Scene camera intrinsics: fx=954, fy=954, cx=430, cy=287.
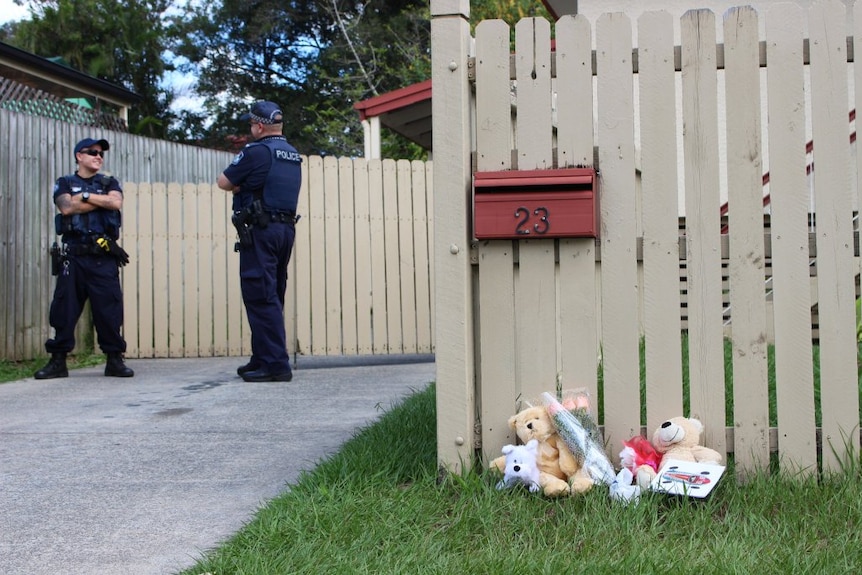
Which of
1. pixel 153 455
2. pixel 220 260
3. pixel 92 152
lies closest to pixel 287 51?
pixel 220 260

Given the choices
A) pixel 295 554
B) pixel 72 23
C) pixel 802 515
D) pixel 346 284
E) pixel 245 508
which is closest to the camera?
pixel 295 554

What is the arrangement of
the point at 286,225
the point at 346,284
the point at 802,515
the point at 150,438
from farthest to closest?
1. the point at 346,284
2. the point at 286,225
3. the point at 150,438
4. the point at 802,515

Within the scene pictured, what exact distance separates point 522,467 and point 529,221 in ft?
2.87

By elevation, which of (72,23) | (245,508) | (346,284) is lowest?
→ (245,508)

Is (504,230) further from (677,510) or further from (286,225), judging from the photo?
(286,225)

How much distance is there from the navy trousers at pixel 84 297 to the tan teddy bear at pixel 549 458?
473 centimetres

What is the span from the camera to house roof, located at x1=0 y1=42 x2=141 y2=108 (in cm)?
1953

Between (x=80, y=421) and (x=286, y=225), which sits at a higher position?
(x=286, y=225)

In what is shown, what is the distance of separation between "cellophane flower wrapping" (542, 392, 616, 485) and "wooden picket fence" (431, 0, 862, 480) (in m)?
0.11

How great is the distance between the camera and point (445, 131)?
352 centimetres

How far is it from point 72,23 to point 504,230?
32291mm

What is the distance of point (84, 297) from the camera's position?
7.33 metres

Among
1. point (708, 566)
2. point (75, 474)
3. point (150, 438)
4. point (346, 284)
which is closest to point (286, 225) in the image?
point (346, 284)

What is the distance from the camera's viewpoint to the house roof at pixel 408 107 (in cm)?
1126
